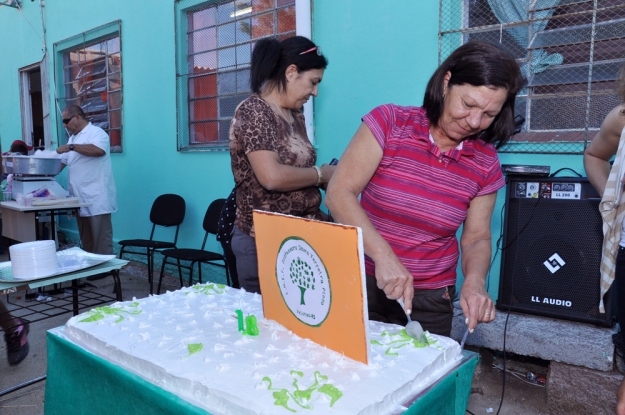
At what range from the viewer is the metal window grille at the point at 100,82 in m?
5.60

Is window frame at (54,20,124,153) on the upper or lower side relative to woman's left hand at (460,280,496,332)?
upper

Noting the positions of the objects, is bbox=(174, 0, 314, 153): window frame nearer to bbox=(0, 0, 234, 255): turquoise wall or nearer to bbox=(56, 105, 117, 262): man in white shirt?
bbox=(0, 0, 234, 255): turquoise wall

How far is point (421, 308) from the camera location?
5.04 feet

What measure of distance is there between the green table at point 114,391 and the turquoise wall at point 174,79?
188 centimetres

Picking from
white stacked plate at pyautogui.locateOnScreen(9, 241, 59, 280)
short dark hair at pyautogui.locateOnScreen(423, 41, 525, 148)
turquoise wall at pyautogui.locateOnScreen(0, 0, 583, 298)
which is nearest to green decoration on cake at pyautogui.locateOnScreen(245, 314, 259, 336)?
short dark hair at pyautogui.locateOnScreen(423, 41, 525, 148)

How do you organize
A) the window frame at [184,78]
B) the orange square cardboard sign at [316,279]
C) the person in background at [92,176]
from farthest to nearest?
the person in background at [92,176] → the window frame at [184,78] → the orange square cardboard sign at [316,279]

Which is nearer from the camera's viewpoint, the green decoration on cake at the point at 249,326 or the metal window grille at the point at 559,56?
the green decoration on cake at the point at 249,326

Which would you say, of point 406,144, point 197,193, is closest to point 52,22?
point 197,193

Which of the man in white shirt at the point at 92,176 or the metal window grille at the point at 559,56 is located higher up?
the metal window grille at the point at 559,56

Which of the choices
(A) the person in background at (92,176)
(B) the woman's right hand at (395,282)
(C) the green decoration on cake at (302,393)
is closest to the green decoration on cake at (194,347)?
(C) the green decoration on cake at (302,393)

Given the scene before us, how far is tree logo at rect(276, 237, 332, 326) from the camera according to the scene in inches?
43.8

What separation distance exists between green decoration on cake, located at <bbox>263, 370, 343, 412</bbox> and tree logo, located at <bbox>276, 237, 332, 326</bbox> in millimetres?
192

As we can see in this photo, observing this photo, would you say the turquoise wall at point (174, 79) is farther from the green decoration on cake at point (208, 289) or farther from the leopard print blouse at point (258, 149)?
the green decoration on cake at point (208, 289)

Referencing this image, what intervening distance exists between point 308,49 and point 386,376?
133cm
